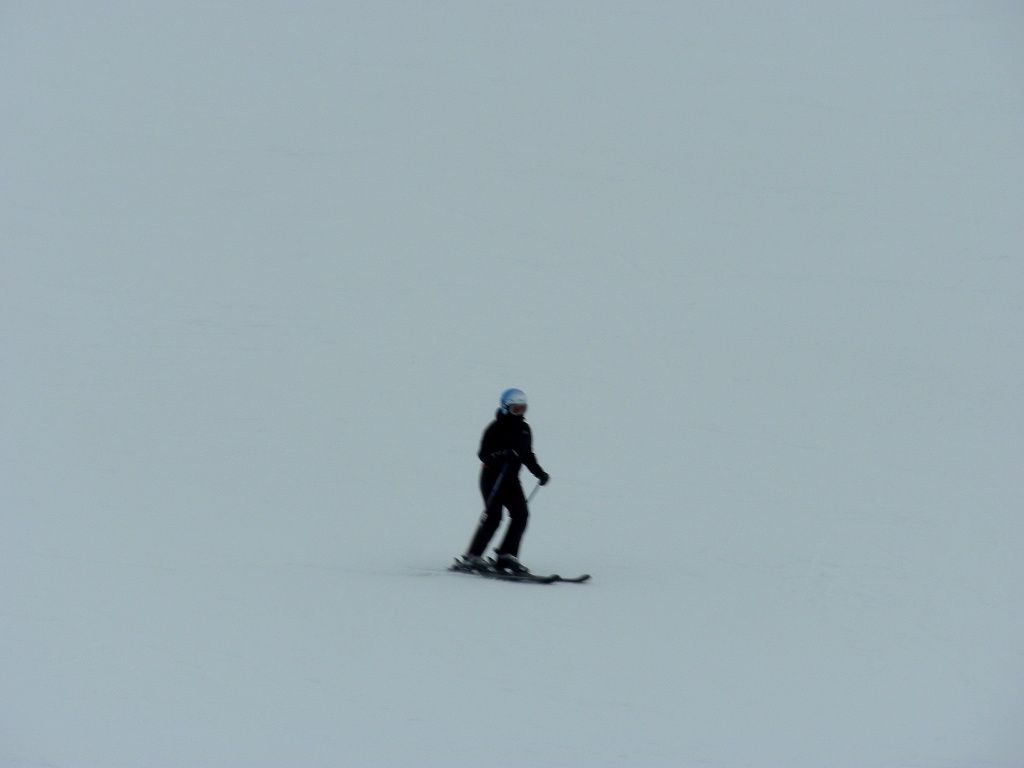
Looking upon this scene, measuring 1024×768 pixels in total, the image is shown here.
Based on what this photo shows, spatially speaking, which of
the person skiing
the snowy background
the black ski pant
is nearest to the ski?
the person skiing

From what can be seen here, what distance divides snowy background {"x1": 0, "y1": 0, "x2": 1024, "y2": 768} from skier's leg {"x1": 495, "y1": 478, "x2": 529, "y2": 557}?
652 millimetres

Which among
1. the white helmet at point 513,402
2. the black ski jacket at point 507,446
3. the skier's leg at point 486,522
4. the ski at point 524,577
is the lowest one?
the ski at point 524,577

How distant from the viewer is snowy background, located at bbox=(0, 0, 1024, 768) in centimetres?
691

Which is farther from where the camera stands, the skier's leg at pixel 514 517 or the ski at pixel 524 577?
the skier's leg at pixel 514 517

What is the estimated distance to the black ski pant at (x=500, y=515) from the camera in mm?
10461

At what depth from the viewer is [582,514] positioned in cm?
1486

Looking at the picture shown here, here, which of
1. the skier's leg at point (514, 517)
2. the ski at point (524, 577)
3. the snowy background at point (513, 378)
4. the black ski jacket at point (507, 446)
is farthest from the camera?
the black ski jacket at point (507, 446)

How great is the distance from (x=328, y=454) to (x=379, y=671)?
10861 millimetres

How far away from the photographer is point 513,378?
23.6 meters

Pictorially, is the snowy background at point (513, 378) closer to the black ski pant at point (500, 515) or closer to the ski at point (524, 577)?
the ski at point (524, 577)

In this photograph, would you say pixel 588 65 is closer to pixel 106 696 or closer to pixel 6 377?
pixel 6 377

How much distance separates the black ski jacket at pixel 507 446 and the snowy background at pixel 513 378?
3.57 feet

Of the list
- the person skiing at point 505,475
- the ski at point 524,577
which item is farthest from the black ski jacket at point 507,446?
the ski at point 524,577

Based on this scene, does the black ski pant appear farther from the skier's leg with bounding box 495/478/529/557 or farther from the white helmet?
the white helmet
